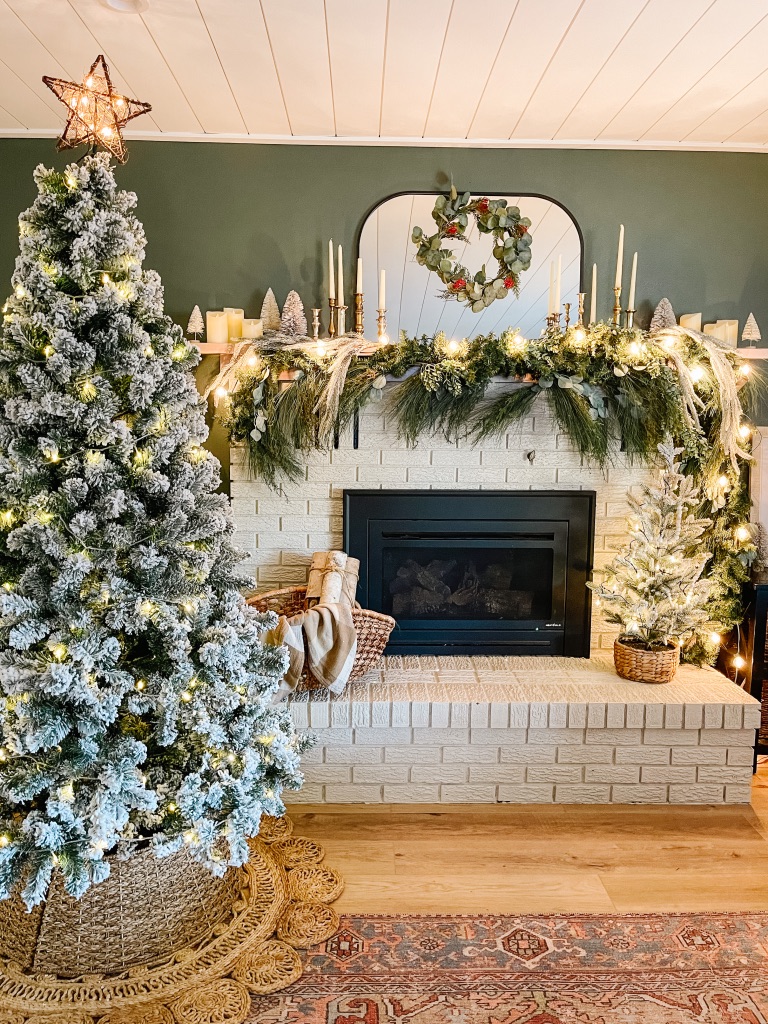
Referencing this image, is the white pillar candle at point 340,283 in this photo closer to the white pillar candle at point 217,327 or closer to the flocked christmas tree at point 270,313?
the flocked christmas tree at point 270,313

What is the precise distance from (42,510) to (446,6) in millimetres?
1623

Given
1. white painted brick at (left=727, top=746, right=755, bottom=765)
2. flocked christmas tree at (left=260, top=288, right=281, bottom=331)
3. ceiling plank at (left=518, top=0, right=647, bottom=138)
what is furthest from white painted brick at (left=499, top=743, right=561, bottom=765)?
ceiling plank at (left=518, top=0, right=647, bottom=138)

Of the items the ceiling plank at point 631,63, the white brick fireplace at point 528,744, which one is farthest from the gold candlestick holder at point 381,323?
the white brick fireplace at point 528,744

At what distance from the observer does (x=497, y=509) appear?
2.75 m

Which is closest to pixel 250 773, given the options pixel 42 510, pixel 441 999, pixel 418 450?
pixel 441 999

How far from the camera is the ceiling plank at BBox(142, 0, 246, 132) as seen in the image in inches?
77.0

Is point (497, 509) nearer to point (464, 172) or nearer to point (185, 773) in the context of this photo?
point (464, 172)

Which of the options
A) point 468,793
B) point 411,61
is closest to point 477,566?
point 468,793

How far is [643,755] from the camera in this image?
2365mm

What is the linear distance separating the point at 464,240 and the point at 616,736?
185 centimetres

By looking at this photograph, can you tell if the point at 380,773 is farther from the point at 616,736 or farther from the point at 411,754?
the point at 616,736

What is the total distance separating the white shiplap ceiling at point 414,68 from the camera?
6.40 ft

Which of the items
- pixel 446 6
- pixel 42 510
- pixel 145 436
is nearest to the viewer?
pixel 42 510

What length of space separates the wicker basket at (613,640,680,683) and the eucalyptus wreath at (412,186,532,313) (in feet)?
4.51
